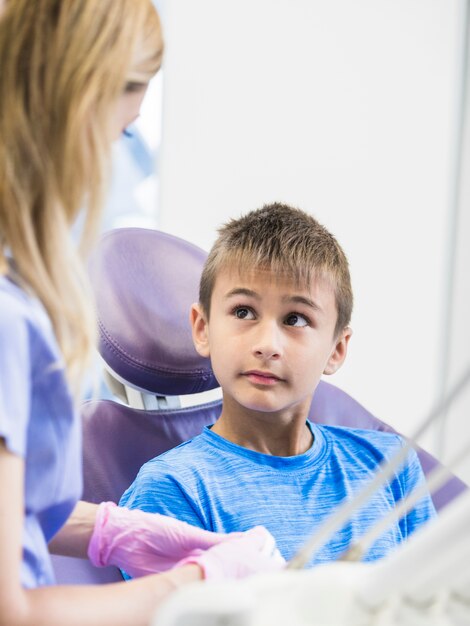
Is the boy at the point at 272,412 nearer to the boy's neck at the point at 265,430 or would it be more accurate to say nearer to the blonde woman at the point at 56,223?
the boy's neck at the point at 265,430

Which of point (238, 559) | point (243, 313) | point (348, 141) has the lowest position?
point (238, 559)

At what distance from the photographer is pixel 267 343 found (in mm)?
1229

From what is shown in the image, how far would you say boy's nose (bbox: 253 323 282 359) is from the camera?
1231 mm

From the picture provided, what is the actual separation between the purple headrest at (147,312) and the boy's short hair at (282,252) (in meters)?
0.08

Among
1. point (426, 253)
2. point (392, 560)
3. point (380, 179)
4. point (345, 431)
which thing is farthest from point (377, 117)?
point (392, 560)

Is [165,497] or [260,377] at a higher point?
[260,377]


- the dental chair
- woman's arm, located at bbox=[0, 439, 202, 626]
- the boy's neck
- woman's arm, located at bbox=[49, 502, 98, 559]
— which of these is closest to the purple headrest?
the dental chair

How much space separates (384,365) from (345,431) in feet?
4.13

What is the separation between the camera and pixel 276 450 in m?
1.33

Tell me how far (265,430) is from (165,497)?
8.5 inches

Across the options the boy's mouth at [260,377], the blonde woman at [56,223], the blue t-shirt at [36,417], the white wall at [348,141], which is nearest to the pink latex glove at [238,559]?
the blonde woman at [56,223]

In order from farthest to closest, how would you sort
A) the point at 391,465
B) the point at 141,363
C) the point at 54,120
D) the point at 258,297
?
the point at 141,363 < the point at 258,297 < the point at 54,120 < the point at 391,465

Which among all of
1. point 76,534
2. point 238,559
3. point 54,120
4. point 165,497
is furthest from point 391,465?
point 165,497

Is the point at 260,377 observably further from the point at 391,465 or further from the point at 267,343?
the point at 391,465
